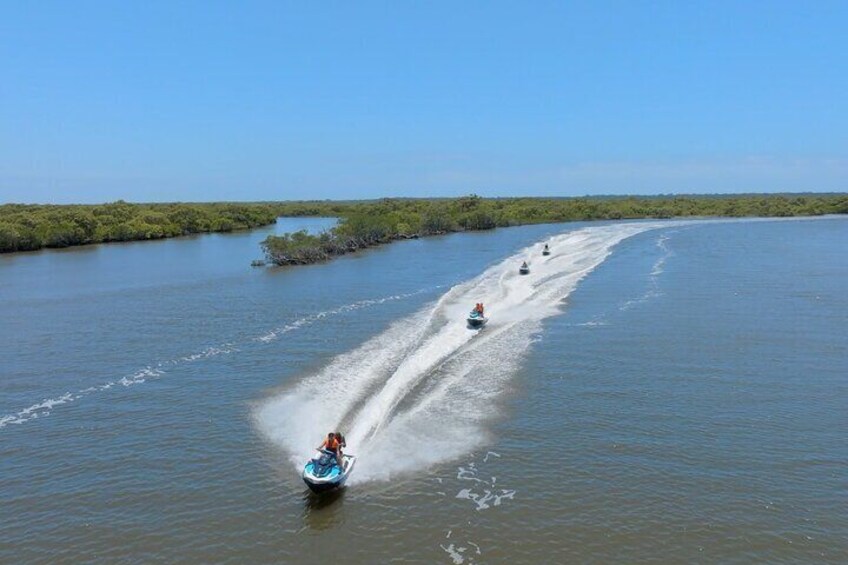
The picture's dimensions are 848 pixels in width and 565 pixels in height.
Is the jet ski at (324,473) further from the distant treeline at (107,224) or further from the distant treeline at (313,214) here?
the distant treeline at (107,224)

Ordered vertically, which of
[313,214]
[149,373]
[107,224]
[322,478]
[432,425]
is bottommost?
[432,425]

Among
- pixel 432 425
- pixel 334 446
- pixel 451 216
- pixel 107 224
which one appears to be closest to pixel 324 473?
pixel 334 446

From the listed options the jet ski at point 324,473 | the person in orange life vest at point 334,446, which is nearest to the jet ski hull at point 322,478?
the jet ski at point 324,473

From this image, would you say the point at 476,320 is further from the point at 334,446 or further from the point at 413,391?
the point at 334,446

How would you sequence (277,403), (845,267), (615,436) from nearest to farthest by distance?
(615,436)
(277,403)
(845,267)

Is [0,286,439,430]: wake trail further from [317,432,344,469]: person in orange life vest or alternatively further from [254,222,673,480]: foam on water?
[317,432,344,469]: person in orange life vest

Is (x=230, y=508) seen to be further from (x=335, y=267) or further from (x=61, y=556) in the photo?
(x=335, y=267)

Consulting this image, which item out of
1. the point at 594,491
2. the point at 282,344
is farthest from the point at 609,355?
the point at 282,344
